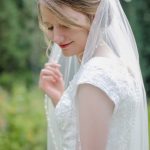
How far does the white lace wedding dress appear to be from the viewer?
8.00 feet

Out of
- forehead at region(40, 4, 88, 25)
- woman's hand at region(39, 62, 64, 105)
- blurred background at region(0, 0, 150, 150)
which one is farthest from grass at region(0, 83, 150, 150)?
forehead at region(40, 4, 88, 25)

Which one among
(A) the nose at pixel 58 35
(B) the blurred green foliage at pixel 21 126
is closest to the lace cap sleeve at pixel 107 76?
(A) the nose at pixel 58 35

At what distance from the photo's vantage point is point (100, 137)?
2.39m

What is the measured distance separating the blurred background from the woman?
3.39 m

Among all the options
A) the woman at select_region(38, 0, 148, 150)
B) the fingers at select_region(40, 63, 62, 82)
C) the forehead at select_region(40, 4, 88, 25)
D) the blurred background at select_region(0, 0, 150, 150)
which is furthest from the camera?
the blurred background at select_region(0, 0, 150, 150)

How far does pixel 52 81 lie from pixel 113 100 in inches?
20.8

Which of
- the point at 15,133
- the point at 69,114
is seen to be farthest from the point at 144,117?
the point at 15,133

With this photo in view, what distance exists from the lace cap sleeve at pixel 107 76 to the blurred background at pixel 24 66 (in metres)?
3.56

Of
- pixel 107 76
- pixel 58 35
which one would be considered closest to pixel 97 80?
pixel 107 76

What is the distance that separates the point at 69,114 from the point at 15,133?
3.71 metres

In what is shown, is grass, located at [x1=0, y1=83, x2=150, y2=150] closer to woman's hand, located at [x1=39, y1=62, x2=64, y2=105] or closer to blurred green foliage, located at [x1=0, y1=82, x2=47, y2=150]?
blurred green foliage, located at [x1=0, y1=82, x2=47, y2=150]

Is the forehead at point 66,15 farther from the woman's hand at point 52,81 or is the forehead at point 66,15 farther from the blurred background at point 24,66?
the blurred background at point 24,66

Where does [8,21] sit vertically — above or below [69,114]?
below

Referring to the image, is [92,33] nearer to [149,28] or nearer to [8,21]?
[149,28]
